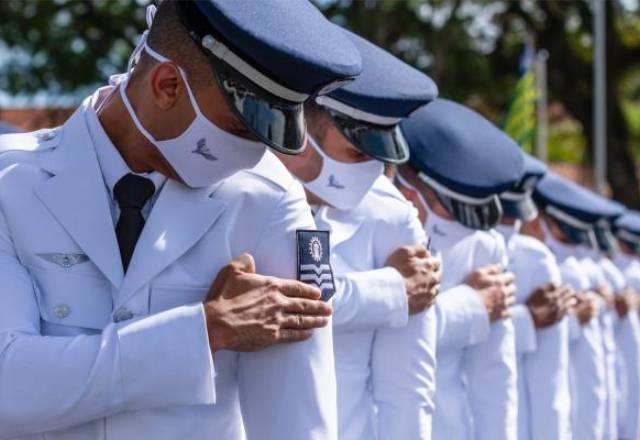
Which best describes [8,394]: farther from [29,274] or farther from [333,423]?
[333,423]

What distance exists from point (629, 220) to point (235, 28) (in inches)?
406

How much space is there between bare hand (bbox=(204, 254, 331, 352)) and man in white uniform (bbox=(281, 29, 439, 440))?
1.25 m

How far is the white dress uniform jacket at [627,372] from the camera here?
10680 millimetres

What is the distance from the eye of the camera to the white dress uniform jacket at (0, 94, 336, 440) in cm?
258

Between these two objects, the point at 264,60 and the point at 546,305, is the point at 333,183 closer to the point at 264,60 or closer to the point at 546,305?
the point at 264,60

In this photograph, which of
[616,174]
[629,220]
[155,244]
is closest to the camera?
[155,244]

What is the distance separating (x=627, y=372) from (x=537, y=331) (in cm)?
482

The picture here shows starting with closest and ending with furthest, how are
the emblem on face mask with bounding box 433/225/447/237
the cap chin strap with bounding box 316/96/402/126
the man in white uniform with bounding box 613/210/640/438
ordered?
the cap chin strap with bounding box 316/96/402/126 < the emblem on face mask with bounding box 433/225/447/237 < the man in white uniform with bounding box 613/210/640/438

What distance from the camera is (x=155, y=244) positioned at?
274cm

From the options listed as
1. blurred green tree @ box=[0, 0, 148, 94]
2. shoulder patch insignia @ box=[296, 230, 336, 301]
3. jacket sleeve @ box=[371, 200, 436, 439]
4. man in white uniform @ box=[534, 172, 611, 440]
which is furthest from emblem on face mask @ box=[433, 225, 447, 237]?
blurred green tree @ box=[0, 0, 148, 94]

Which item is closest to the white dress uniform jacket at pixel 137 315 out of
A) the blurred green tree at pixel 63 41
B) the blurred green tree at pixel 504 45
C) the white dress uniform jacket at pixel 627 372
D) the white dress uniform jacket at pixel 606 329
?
the white dress uniform jacket at pixel 606 329

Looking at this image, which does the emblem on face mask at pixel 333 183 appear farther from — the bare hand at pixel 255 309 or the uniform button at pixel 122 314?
the uniform button at pixel 122 314

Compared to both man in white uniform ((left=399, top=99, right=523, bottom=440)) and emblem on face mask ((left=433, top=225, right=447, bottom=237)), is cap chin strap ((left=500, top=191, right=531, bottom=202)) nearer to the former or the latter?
man in white uniform ((left=399, top=99, right=523, bottom=440))

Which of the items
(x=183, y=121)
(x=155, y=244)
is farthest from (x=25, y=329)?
(x=183, y=121)
